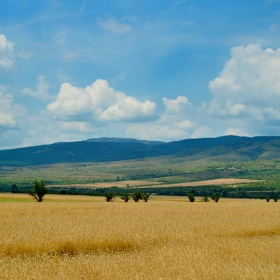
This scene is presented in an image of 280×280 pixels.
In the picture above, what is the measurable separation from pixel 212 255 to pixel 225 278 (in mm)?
4634

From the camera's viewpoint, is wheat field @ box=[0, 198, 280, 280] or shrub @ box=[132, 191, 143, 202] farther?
shrub @ box=[132, 191, 143, 202]

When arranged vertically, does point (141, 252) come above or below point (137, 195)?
above

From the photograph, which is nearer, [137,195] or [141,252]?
[141,252]

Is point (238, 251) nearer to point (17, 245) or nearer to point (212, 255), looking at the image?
point (212, 255)

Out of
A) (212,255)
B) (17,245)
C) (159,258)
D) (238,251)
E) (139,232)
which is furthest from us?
(139,232)

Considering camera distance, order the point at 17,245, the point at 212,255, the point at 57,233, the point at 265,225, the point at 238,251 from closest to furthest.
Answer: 1. the point at 212,255
2. the point at 238,251
3. the point at 17,245
4. the point at 57,233
5. the point at 265,225

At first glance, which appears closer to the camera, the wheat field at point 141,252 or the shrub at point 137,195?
the wheat field at point 141,252

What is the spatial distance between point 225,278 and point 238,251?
19.3 ft

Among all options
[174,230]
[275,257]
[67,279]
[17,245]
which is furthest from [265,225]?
[67,279]

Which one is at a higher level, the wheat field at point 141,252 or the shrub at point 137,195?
the wheat field at point 141,252

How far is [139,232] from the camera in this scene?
21.1 m

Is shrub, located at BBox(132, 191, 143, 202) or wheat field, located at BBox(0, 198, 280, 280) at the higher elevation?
wheat field, located at BBox(0, 198, 280, 280)

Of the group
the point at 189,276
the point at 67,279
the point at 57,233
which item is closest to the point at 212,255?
the point at 189,276

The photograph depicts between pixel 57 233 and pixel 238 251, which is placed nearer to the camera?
pixel 238 251
